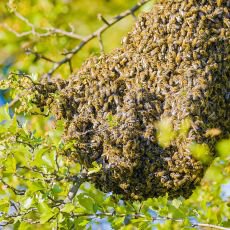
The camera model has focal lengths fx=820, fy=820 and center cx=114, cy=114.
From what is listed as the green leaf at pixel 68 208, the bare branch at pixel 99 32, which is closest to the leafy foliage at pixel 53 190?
the green leaf at pixel 68 208

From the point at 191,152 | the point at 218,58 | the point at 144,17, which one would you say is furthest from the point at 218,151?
the point at 144,17

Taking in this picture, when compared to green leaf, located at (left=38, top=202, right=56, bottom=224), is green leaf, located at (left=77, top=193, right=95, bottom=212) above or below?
above

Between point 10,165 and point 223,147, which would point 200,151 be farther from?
point 10,165

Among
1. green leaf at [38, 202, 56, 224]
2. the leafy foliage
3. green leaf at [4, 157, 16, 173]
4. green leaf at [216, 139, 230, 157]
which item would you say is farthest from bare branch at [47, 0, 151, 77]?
green leaf at [38, 202, 56, 224]

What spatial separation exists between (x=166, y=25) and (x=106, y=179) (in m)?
0.88

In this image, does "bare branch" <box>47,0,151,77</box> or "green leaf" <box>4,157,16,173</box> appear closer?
"green leaf" <box>4,157,16,173</box>

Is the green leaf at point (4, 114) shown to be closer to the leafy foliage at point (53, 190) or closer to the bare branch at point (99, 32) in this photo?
the leafy foliage at point (53, 190)

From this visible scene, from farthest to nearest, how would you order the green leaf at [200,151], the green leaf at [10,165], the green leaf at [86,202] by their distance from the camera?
the green leaf at [86,202] < the green leaf at [10,165] < the green leaf at [200,151]

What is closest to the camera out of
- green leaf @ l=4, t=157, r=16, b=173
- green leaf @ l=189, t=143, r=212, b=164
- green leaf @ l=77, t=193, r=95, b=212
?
green leaf @ l=189, t=143, r=212, b=164

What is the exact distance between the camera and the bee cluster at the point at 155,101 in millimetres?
4211

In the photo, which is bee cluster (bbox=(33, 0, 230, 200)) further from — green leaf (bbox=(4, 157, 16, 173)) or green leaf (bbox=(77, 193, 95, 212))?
green leaf (bbox=(4, 157, 16, 173))

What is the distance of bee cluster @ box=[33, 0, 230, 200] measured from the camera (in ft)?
13.8

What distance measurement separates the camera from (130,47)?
445 centimetres

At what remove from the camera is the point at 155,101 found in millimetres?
4246
